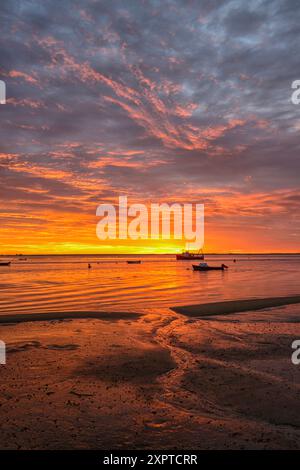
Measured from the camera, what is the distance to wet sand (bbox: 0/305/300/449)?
7266mm

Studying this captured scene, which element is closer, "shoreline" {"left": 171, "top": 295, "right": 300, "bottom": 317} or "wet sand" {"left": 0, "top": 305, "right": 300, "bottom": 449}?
"wet sand" {"left": 0, "top": 305, "right": 300, "bottom": 449}

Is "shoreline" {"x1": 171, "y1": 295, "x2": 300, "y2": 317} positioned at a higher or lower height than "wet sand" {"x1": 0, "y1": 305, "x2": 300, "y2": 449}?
lower

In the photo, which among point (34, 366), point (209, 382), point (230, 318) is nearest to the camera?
point (209, 382)

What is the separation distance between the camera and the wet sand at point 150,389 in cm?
727

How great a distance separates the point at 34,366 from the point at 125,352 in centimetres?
334

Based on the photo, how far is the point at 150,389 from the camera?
986cm

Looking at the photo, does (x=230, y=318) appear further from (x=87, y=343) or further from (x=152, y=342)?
(x=87, y=343)

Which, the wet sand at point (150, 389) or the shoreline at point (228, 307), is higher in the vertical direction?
the wet sand at point (150, 389)

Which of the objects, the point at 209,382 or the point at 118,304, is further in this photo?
the point at 118,304

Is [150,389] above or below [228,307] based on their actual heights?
above

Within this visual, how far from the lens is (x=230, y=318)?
2175 centimetres

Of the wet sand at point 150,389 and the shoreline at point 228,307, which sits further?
the shoreline at point 228,307

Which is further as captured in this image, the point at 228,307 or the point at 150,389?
the point at 228,307

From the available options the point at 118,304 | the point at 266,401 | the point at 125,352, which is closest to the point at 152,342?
the point at 125,352
